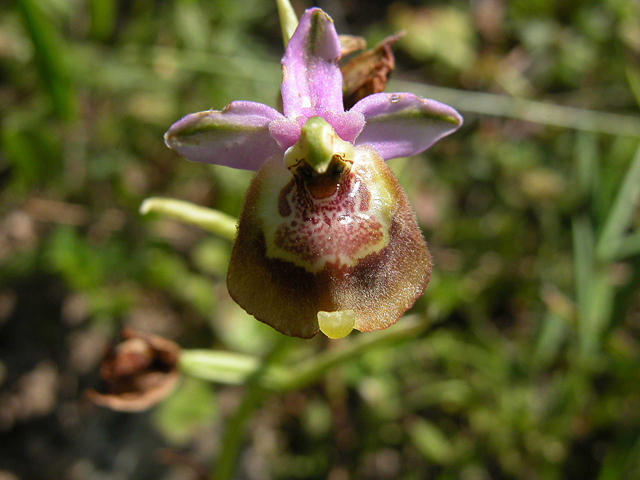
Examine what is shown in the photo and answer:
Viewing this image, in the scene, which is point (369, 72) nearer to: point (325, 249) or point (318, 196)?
point (318, 196)

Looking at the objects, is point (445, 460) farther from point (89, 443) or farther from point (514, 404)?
point (89, 443)

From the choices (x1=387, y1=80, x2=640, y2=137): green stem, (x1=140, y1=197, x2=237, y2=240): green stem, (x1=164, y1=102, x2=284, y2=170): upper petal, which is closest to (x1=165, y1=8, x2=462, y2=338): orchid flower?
(x1=164, y1=102, x2=284, y2=170): upper petal

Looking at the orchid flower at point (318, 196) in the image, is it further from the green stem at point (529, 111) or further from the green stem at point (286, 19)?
the green stem at point (529, 111)

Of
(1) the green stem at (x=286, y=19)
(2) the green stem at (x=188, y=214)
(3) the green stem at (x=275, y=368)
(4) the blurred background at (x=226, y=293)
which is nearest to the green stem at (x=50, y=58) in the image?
(4) the blurred background at (x=226, y=293)

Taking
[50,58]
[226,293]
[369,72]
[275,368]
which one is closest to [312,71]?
[369,72]

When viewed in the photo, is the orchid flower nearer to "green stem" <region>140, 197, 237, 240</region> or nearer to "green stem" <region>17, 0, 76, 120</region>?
"green stem" <region>140, 197, 237, 240</region>

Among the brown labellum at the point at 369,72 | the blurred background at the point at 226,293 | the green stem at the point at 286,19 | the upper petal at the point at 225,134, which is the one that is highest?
the green stem at the point at 286,19
